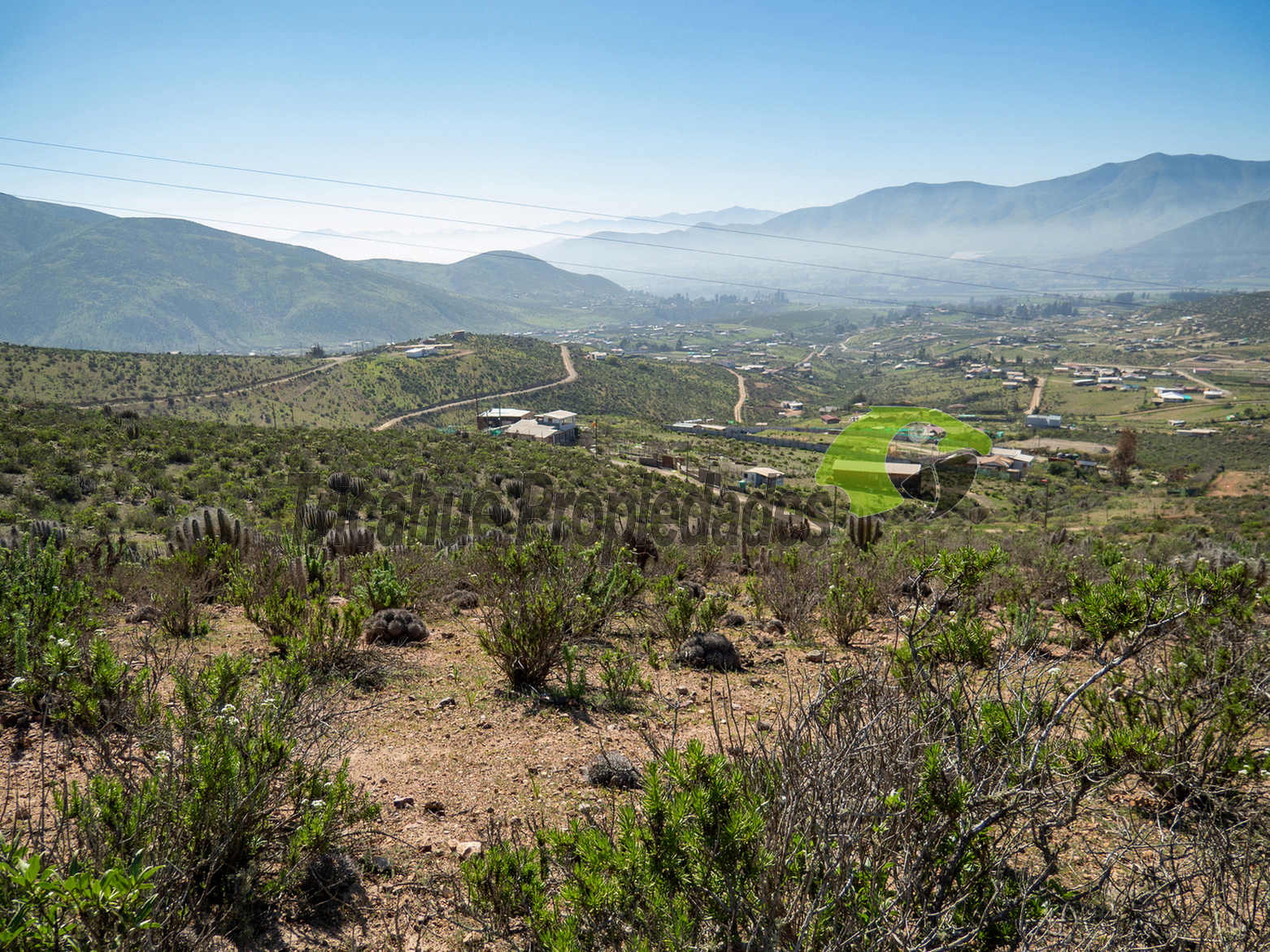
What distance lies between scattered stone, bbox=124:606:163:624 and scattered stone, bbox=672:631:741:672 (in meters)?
4.61

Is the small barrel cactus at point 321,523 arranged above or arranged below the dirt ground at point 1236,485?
above

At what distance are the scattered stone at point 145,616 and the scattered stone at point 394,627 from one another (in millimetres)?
1784

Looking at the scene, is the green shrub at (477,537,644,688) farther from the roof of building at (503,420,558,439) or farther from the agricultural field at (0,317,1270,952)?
the roof of building at (503,420,558,439)

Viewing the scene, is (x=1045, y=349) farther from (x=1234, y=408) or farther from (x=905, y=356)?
(x=1234, y=408)

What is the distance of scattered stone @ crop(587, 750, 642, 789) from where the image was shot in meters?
3.30

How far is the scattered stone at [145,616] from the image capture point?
208 inches

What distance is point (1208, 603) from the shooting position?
12.5ft

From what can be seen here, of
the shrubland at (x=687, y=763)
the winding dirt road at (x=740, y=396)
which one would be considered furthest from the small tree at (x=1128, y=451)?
the shrubland at (x=687, y=763)

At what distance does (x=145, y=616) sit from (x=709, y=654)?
4.97 m

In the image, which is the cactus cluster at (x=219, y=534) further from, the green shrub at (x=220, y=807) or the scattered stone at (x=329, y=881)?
the scattered stone at (x=329, y=881)

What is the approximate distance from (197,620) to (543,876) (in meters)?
4.72

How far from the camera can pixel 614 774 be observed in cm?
331

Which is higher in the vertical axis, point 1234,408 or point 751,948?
point 751,948

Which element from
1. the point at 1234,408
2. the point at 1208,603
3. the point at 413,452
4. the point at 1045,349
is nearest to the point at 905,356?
the point at 1045,349
